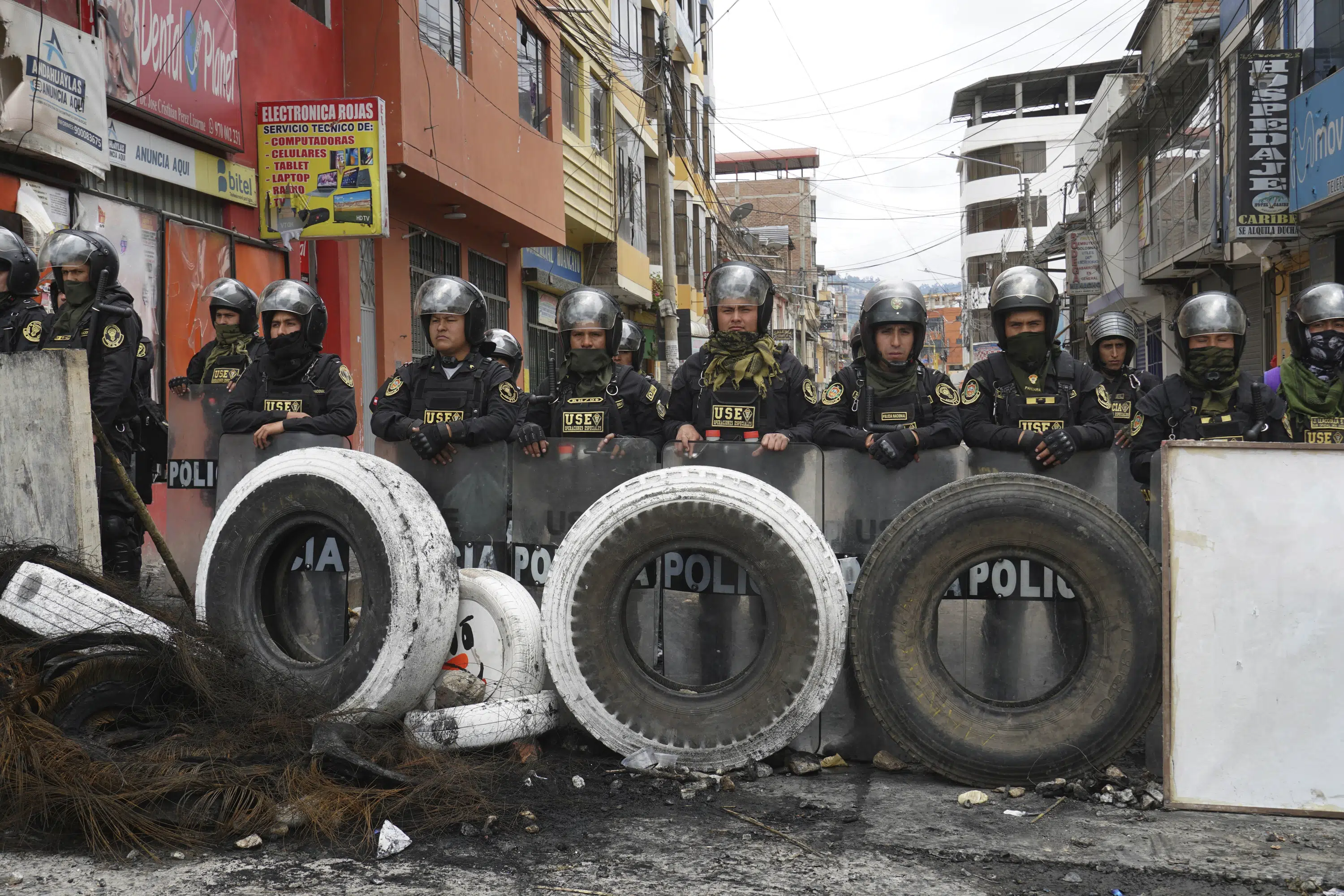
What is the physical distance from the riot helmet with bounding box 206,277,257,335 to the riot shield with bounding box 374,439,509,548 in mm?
3377

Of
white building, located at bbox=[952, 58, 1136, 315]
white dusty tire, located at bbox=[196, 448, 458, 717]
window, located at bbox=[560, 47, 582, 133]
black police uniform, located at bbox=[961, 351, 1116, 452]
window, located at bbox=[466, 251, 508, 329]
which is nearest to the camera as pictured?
white dusty tire, located at bbox=[196, 448, 458, 717]

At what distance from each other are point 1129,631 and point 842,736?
1353mm

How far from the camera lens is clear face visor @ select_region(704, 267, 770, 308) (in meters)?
6.59

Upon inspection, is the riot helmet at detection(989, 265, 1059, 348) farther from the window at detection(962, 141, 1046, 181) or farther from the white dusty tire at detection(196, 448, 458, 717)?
the window at detection(962, 141, 1046, 181)

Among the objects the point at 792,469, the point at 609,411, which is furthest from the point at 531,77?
the point at 792,469

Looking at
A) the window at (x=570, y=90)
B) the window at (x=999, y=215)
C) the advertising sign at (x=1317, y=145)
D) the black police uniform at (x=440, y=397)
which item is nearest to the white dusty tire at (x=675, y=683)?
the black police uniform at (x=440, y=397)

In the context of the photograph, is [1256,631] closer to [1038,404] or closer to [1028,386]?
[1038,404]

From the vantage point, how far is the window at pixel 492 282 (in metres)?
18.9

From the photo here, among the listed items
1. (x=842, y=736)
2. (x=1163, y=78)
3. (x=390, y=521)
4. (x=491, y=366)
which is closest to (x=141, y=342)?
(x=491, y=366)

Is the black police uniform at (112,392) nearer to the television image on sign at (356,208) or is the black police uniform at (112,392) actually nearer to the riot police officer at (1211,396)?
the television image on sign at (356,208)

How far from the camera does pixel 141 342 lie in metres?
7.37

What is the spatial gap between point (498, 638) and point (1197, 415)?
159 inches

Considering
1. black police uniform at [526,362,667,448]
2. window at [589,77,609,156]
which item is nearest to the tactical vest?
black police uniform at [526,362,667,448]

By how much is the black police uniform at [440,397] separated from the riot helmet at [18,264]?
2.54m
